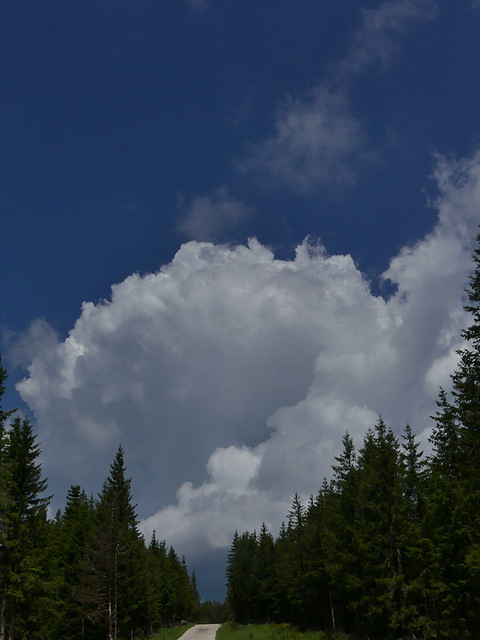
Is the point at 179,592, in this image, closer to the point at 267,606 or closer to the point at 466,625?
the point at 267,606

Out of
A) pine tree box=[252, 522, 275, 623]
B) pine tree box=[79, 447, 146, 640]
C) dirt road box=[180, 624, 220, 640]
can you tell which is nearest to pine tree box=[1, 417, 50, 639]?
pine tree box=[79, 447, 146, 640]

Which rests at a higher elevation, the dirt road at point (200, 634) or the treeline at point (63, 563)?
the treeline at point (63, 563)

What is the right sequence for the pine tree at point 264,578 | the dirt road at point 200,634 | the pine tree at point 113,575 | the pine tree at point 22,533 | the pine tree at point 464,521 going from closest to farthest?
the pine tree at point 464,521 → the pine tree at point 22,533 → the pine tree at point 113,575 → the dirt road at point 200,634 → the pine tree at point 264,578

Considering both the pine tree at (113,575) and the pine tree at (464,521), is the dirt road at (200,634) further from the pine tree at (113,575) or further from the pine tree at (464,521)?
the pine tree at (464,521)

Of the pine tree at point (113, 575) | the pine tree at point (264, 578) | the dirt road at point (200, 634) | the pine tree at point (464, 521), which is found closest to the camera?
the pine tree at point (464, 521)

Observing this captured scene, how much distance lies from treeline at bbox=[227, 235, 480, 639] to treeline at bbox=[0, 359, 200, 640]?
19515mm

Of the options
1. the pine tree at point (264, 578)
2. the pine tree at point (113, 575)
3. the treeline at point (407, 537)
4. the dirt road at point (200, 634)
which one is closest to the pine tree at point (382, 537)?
the treeline at point (407, 537)

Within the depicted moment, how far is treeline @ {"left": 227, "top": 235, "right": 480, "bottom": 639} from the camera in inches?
1064

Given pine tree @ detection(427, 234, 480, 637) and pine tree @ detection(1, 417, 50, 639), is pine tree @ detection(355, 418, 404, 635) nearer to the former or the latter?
pine tree @ detection(427, 234, 480, 637)

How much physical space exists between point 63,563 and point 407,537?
3401 cm

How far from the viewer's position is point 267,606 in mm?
90875

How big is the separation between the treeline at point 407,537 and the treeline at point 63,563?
19.5 metres

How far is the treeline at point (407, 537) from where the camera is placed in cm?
2703

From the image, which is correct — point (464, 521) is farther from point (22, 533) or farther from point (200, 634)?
point (200, 634)
